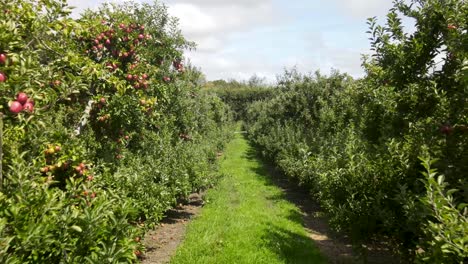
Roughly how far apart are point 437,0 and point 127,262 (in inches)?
226

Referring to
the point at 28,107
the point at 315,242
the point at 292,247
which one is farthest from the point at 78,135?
the point at 315,242

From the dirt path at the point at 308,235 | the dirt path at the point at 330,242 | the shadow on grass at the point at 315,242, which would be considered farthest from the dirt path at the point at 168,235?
the dirt path at the point at 330,242

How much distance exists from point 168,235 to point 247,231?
78.2 inches

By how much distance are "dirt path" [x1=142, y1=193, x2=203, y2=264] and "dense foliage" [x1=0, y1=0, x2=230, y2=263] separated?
74cm

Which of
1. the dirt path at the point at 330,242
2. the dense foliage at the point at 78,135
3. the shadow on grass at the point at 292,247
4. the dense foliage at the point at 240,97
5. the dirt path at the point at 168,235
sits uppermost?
the dense foliage at the point at 240,97

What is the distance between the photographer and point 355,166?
22.5 ft

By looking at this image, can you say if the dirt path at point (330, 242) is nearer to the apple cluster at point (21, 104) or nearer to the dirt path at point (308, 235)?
the dirt path at point (308, 235)

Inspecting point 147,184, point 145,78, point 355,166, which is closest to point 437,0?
point 355,166

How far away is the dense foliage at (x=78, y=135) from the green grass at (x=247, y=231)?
3.84 feet

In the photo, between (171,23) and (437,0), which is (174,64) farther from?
(437,0)

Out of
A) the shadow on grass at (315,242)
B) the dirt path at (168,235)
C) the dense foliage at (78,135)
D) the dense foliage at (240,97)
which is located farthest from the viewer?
the dense foliage at (240,97)

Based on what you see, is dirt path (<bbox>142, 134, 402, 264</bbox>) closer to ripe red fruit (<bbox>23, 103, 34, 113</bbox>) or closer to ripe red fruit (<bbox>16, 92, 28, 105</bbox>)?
ripe red fruit (<bbox>23, 103, 34, 113</bbox>)

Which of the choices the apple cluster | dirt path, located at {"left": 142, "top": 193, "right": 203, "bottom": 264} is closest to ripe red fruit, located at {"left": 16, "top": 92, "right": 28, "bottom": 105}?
the apple cluster

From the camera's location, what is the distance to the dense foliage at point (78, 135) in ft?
9.07
